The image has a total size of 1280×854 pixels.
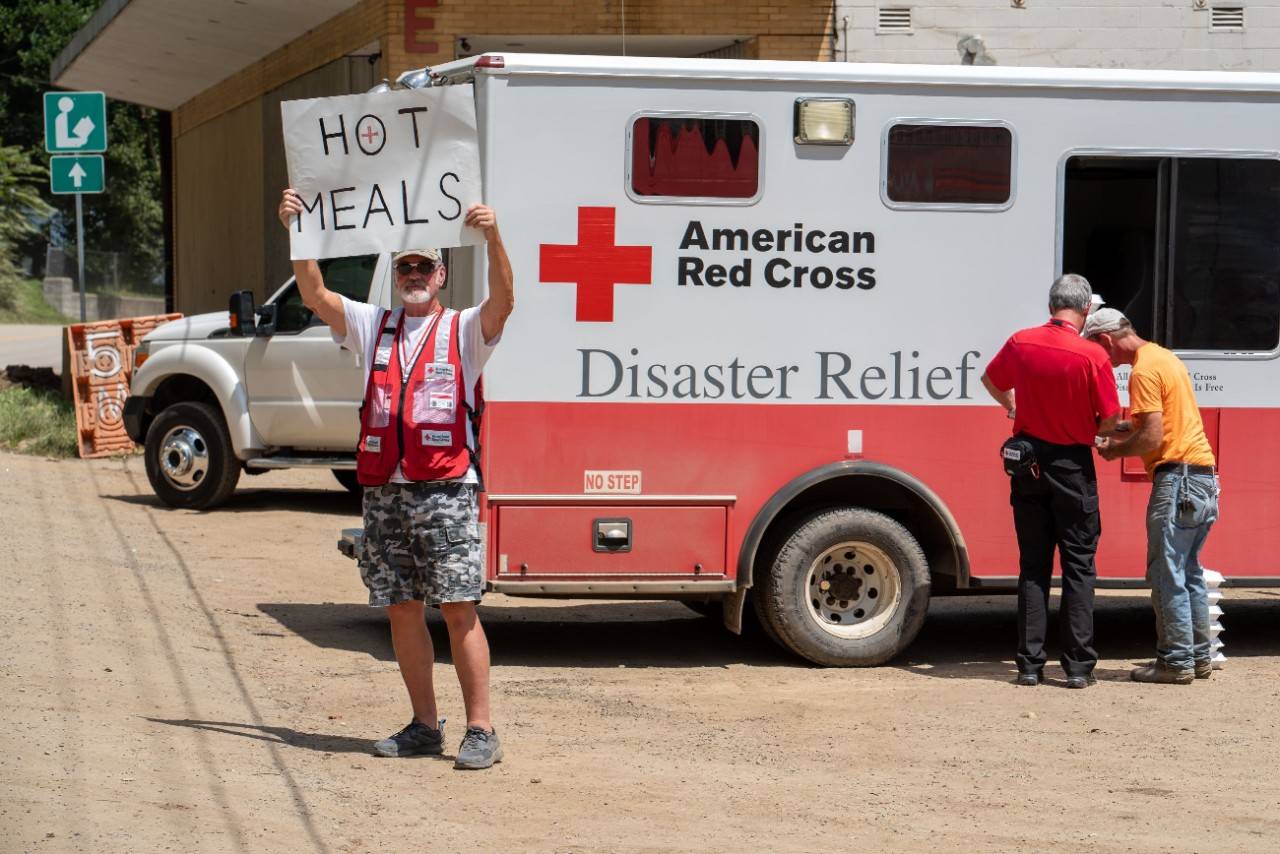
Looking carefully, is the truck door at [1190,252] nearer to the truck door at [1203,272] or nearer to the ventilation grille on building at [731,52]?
the truck door at [1203,272]

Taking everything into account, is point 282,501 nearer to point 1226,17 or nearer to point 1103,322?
point 1103,322

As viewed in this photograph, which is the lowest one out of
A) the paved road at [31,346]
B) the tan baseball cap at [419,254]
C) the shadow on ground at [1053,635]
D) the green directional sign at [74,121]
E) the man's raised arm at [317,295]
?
the shadow on ground at [1053,635]

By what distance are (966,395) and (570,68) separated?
2.45 metres

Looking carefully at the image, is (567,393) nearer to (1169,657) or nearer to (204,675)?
(204,675)

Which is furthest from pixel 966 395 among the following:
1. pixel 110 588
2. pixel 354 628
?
pixel 110 588

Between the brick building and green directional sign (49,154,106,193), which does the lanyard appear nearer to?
the brick building

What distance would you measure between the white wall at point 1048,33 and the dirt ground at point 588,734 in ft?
24.7

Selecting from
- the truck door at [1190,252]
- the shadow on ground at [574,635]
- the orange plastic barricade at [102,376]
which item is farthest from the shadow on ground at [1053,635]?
the orange plastic barricade at [102,376]

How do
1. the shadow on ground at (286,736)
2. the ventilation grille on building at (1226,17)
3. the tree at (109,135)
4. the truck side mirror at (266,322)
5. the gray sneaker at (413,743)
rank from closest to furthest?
the gray sneaker at (413,743), the shadow on ground at (286,736), the truck side mirror at (266,322), the ventilation grille on building at (1226,17), the tree at (109,135)

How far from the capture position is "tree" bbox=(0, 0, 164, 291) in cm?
5522

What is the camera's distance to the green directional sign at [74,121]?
17.3 m

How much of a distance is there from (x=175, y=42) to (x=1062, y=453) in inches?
685

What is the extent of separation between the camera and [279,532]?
13.1 metres

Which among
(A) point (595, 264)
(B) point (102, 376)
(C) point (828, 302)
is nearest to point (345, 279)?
(A) point (595, 264)
